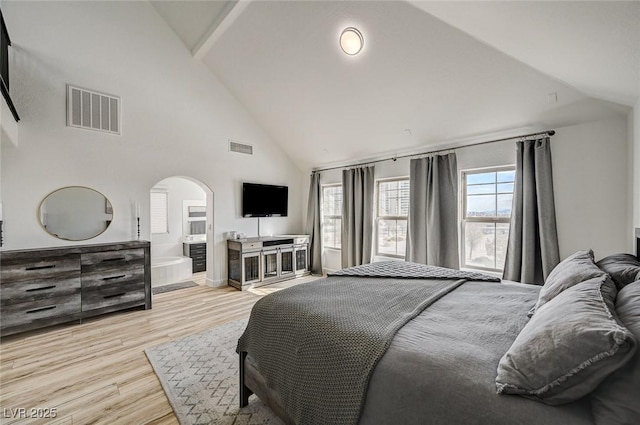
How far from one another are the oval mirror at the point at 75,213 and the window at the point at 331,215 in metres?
3.65

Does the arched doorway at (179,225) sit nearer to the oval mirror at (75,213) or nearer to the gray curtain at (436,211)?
the oval mirror at (75,213)

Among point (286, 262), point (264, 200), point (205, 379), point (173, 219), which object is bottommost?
point (205, 379)

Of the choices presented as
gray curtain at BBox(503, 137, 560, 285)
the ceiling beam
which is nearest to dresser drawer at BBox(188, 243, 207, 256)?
the ceiling beam

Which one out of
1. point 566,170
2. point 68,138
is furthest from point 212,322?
point 566,170

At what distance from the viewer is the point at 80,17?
3.59 m

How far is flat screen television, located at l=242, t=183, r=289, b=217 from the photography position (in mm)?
5168

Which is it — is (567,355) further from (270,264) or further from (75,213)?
(75,213)

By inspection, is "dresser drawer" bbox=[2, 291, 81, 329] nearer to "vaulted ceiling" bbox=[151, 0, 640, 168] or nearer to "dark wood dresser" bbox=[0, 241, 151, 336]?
"dark wood dresser" bbox=[0, 241, 151, 336]

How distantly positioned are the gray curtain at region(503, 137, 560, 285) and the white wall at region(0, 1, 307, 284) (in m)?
4.16

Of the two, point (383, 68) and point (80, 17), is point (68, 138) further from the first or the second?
point (383, 68)

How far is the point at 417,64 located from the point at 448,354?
9.96ft

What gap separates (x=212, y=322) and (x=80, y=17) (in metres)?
4.20

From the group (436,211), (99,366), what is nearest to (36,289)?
(99,366)

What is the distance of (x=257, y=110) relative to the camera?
505cm
